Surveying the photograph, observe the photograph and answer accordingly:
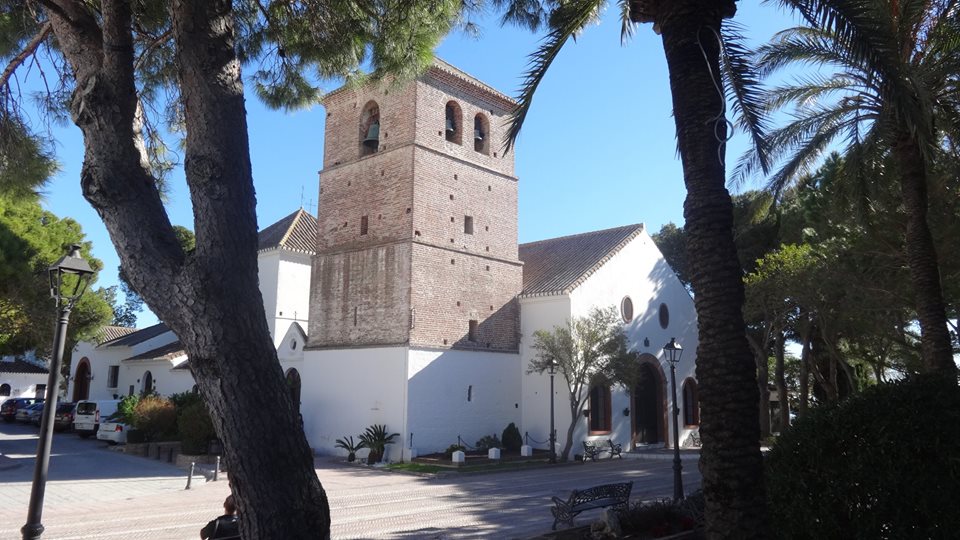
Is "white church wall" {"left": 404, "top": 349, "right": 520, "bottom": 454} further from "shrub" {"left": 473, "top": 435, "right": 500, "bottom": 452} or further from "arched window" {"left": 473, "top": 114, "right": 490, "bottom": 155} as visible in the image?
"arched window" {"left": 473, "top": 114, "right": 490, "bottom": 155}

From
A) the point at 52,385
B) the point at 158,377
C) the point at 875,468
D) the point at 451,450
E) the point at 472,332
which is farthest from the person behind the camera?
the point at 158,377

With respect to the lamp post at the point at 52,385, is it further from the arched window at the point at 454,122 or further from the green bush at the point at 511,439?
the arched window at the point at 454,122

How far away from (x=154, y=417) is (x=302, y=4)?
18.1 m

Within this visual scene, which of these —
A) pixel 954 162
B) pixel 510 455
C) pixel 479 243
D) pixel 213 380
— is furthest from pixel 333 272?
pixel 213 380

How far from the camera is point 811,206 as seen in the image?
23.1 metres

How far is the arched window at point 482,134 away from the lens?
87.5ft

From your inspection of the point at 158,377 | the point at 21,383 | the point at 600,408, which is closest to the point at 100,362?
the point at 158,377

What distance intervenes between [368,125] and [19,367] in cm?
3279

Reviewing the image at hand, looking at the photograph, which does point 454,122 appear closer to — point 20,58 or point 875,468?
point 20,58

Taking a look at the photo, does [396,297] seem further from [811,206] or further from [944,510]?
[944,510]

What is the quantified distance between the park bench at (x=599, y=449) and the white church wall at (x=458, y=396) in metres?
2.92

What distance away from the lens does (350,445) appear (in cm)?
2256

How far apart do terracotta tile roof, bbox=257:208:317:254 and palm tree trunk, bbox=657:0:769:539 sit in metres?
25.1

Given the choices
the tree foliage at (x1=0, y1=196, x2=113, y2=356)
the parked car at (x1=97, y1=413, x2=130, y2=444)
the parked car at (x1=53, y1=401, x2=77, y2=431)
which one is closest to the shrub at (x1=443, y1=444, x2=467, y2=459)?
the parked car at (x1=97, y1=413, x2=130, y2=444)
